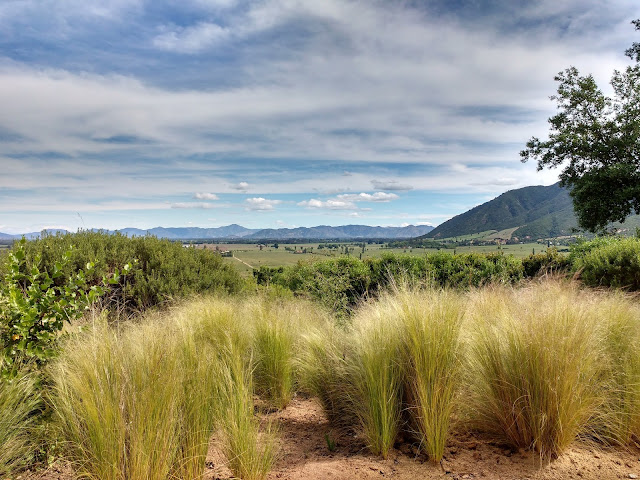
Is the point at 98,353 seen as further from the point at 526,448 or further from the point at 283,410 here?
the point at 526,448

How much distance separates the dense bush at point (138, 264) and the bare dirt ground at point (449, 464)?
4.12 m

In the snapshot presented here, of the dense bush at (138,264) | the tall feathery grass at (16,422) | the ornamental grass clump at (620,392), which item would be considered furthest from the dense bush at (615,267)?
the tall feathery grass at (16,422)

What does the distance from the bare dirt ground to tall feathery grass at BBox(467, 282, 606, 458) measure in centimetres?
14

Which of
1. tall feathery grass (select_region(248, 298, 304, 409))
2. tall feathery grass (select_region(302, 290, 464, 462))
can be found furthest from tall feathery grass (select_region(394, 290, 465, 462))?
tall feathery grass (select_region(248, 298, 304, 409))

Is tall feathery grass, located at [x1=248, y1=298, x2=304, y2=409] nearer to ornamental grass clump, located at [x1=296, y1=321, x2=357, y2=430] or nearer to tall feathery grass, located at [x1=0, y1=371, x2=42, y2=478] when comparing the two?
ornamental grass clump, located at [x1=296, y1=321, x2=357, y2=430]

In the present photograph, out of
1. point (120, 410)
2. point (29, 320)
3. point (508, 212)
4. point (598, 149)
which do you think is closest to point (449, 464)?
point (120, 410)

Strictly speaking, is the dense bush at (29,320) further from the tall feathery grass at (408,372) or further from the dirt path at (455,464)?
the tall feathery grass at (408,372)

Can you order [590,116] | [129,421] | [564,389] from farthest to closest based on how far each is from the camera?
1. [590,116]
2. [564,389]
3. [129,421]

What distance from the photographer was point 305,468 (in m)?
3.15

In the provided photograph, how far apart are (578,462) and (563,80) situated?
22917 millimetres

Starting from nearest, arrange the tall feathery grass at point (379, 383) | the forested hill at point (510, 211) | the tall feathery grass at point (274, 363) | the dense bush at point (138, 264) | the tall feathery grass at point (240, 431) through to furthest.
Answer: the tall feathery grass at point (240, 431), the tall feathery grass at point (379, 383), the tall feathery grass at point (274, 363), the dense bush at point (138, 264), the forested hill at point (510, 211)

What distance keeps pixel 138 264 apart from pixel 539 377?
6960mm

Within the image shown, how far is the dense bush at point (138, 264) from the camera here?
6.80 m

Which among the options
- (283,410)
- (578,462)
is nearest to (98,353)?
(283,410)
